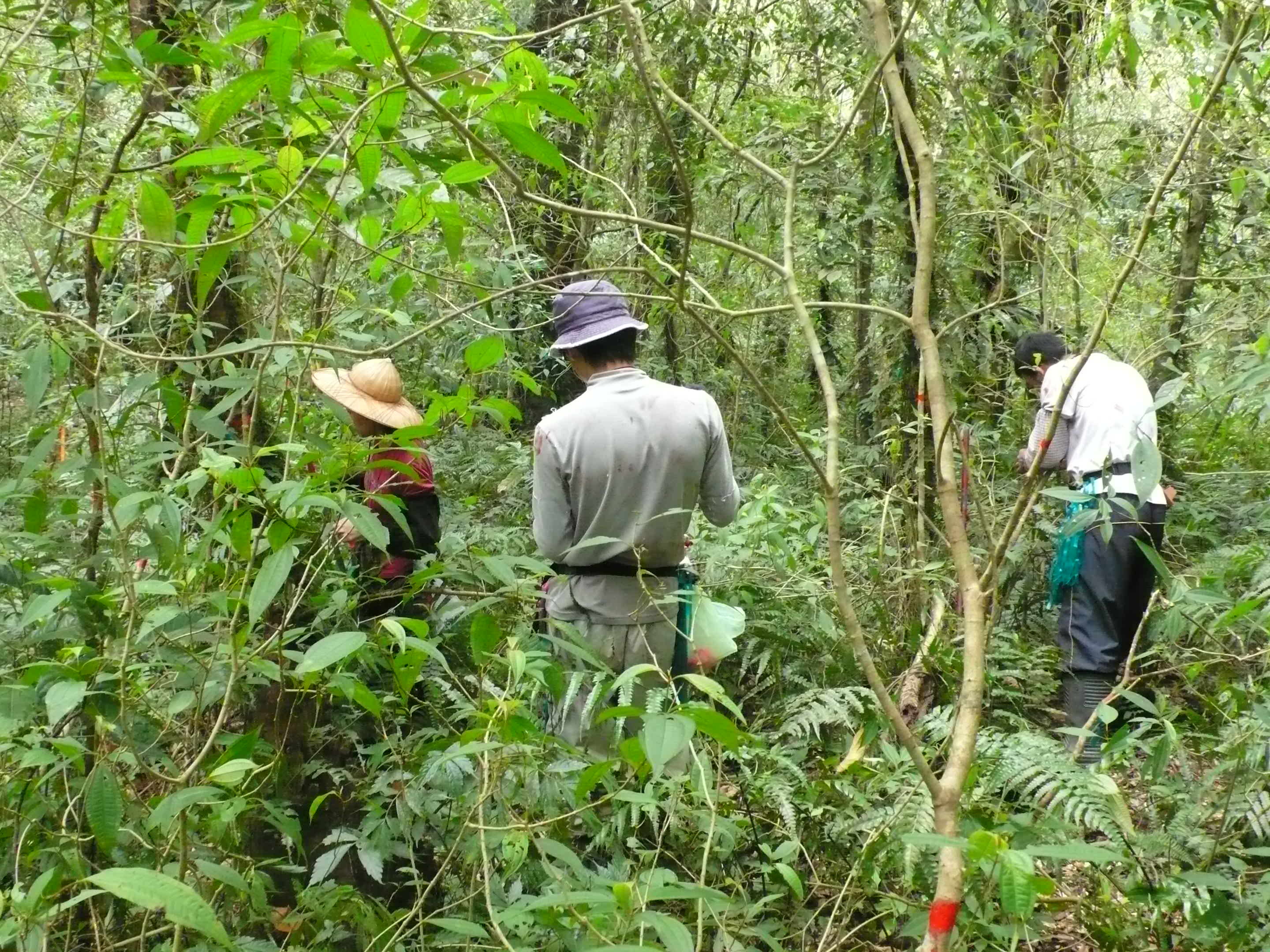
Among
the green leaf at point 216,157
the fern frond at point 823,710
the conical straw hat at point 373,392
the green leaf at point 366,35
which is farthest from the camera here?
the conical straw hat at point 373,392

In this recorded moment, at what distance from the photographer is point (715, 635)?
10.2 ft

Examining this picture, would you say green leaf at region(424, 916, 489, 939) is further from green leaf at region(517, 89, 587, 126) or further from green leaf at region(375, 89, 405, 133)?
green leaf at region(375, 89, 405, 133)

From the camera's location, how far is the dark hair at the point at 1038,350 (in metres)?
4.59

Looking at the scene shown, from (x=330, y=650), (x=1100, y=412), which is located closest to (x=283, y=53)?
(x=330, y=650)

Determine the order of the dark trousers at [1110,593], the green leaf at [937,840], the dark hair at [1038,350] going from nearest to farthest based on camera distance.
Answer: the green leaf at [937,840] < the dark trousers at [1110,593] < the dark hair at [1038,350]

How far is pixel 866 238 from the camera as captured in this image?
6.85m

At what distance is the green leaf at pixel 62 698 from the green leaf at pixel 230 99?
3.43 ft

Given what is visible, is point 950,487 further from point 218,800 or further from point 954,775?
point 218,800

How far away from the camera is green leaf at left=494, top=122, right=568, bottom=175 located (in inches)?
69.4

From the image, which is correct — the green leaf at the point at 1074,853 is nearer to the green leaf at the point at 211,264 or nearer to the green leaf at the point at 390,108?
the green leaf at the point at 390,108

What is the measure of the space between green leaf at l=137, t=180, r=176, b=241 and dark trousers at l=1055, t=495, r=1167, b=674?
12.1 ft

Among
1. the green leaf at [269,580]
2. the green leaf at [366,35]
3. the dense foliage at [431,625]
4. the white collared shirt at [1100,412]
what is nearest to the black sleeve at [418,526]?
the dense foliage at [431,625]

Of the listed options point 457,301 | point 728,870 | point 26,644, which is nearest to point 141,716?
point 26,644

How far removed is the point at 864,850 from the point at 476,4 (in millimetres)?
8196
